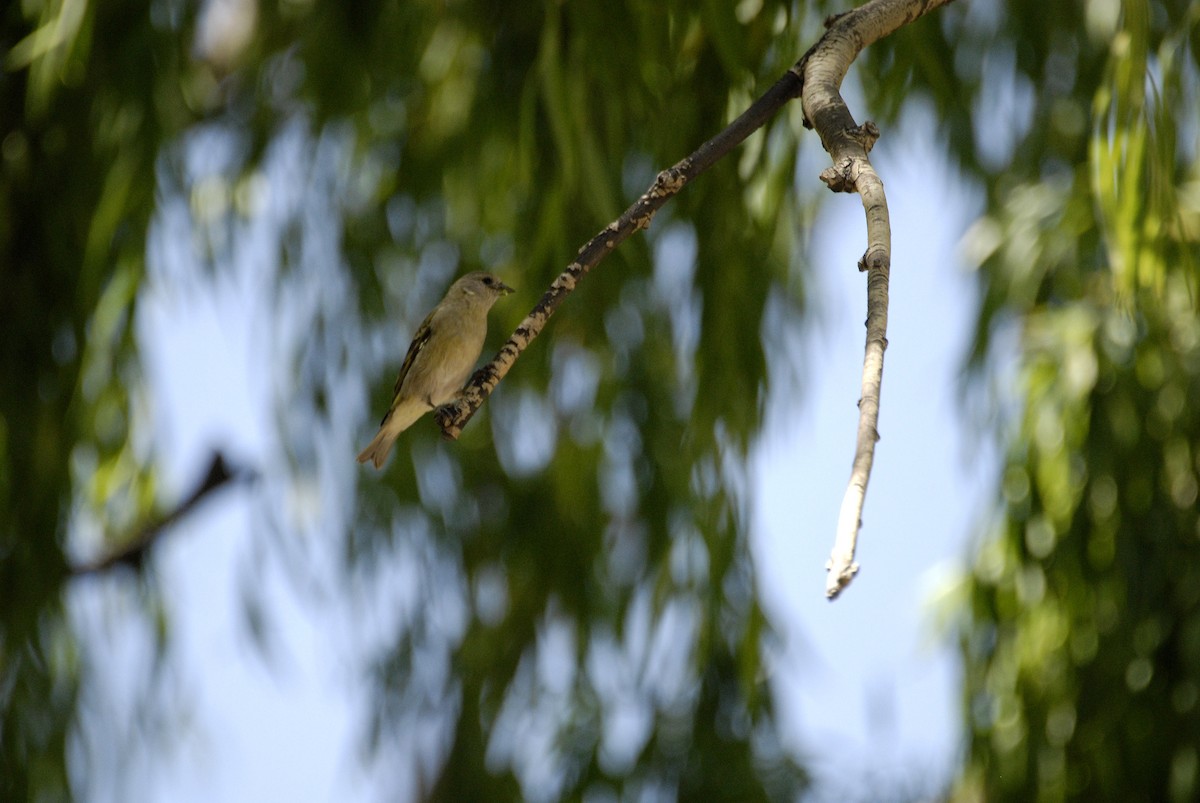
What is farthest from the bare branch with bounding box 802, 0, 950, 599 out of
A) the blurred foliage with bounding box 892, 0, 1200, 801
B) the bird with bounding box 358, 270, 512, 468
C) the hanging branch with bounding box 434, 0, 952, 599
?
the bird with bounding box 358, 270, 512, 468

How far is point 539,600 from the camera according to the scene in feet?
10.8

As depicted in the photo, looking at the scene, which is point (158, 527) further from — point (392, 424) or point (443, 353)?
point (443, 353)

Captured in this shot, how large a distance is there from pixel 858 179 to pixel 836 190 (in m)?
0.07

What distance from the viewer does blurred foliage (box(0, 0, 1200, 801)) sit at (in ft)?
6.75

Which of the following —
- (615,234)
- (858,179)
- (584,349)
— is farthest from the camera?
(584,349)

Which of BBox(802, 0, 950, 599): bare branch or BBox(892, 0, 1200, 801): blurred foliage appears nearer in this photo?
BBox(802, 0, 950, 599): bare branch

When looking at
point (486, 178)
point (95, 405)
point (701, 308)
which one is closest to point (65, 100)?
point (95, 405)

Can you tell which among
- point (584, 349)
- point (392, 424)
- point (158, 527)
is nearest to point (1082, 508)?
point (584, 349)

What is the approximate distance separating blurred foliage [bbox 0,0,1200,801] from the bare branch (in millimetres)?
387

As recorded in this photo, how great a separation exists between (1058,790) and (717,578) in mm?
1069

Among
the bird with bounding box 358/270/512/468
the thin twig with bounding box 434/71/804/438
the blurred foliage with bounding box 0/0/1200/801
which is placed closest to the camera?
the thin twig with bounding box 434/71/804/438

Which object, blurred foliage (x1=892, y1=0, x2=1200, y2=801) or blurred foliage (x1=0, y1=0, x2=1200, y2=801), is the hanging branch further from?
blurred foliage (x1=892, y1=0, x2=1200, y2=801)

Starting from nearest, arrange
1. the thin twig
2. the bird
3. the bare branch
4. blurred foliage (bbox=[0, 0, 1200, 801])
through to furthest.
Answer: the bare branch
the thin twig
blurred foliage (bbox=[0, 0, 1200, 801])
the bird

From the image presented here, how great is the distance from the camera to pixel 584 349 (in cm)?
318
